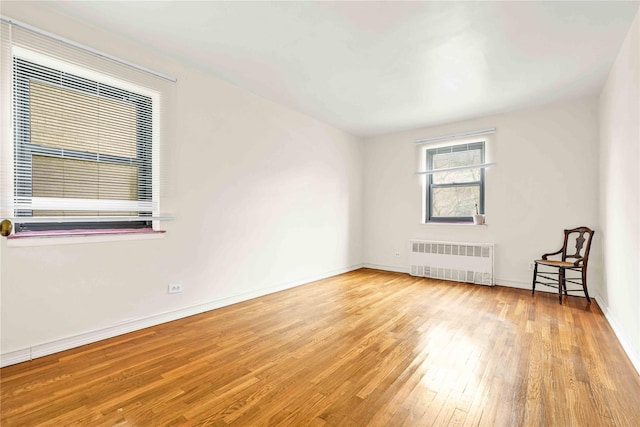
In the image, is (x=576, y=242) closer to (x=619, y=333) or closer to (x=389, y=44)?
(x=619, y=333)

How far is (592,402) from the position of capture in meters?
1.76

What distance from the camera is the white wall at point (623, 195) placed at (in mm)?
2312

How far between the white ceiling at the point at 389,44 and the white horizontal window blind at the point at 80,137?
408 millimetres

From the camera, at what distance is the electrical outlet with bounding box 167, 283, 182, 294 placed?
308 centimetres

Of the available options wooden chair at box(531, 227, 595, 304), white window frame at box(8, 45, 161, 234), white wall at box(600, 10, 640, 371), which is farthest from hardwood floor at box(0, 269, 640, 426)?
white window frame at box(8, 45, 161, 234)

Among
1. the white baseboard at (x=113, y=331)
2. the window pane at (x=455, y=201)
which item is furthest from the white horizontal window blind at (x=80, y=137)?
the window pane at (x=455, y=201)

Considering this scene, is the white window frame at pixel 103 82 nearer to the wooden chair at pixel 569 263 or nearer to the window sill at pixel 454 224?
the window sill at pixel 454 224

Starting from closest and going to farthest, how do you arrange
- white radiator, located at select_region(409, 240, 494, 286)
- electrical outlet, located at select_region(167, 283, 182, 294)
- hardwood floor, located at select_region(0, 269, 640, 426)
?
hardwood floor, located at select_region(0, 269, 640, 426), electrical outlet, located at select_region(167, 283, 182, 294), white radiator, located at select_region(409, 240, 494, 286)

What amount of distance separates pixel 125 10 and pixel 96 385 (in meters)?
2.73

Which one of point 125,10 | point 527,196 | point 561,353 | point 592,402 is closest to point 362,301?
point 561,353

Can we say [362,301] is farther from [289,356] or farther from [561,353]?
[561,353]

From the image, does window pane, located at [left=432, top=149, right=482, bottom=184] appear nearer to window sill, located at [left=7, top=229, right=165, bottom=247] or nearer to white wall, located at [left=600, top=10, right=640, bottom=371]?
white wall, located at [left=600, top=10, right=640, bottom=371]

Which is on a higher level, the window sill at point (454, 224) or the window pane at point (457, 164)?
the window pane at point (457, 164)

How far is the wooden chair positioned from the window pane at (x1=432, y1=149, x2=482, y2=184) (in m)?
1.54
